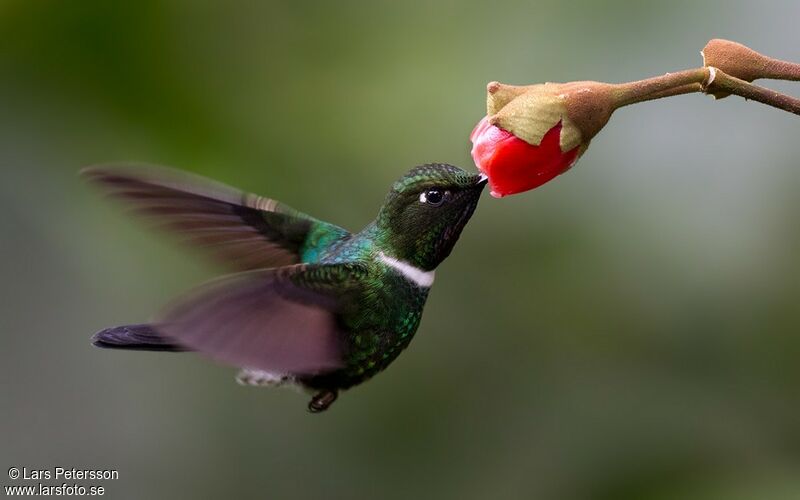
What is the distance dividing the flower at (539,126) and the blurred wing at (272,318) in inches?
14.1

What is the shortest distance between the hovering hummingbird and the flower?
0.13 m

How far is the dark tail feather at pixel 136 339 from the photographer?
1771 mm

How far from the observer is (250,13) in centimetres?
349

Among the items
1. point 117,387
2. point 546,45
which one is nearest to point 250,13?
point 546,45

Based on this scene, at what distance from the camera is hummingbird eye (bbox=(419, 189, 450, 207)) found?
1905 millimetres

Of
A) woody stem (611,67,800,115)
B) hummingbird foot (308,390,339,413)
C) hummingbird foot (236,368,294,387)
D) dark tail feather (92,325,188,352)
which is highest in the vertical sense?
woody stem (611,67,800,115)

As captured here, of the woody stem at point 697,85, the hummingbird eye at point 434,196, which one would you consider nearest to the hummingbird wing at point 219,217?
the hummingbird eye at point 434,196

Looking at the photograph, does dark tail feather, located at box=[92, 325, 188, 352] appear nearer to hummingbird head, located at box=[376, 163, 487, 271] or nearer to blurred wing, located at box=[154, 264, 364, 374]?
blurred wing, located at box=[154, 264, 364, 374]

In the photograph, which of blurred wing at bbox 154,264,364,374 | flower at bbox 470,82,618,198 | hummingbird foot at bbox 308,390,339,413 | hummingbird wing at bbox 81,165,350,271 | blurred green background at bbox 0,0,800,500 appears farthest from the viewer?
blurred green background at bbox 0,0,800,500

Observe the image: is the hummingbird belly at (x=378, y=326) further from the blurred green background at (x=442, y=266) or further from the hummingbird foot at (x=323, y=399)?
the blurred green background at (x=442, y=266)

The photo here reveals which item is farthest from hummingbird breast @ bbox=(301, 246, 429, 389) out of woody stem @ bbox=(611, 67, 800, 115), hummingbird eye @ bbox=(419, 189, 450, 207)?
woody stem @ bbox=(611, 67, 800, 115)

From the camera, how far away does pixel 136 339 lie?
5.90 feet

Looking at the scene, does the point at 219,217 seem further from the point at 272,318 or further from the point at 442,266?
the point at 442,266

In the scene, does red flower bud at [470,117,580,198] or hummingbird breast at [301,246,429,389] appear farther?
hummingbird breast at [301,246,429,389]
